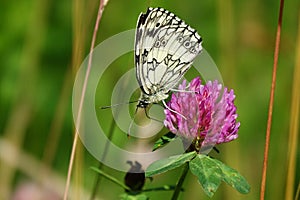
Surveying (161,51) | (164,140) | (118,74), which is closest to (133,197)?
(164,140)

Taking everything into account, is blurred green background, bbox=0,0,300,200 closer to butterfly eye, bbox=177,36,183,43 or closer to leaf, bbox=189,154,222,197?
butterfly eye, bbox=177,36,183,43

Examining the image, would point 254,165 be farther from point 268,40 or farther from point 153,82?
point 153,82

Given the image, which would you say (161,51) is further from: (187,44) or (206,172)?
(206,172)

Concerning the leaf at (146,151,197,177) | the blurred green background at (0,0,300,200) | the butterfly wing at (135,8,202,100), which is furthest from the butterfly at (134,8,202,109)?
the blurred green background at (0,0,300,200)

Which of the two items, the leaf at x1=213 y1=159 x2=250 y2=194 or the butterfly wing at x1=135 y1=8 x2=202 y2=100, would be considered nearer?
the leaf at x1=213 y1=159 x2=250 y2=194

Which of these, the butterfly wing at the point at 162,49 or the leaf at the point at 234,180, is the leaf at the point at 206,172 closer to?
the leaf at the point at 234,180

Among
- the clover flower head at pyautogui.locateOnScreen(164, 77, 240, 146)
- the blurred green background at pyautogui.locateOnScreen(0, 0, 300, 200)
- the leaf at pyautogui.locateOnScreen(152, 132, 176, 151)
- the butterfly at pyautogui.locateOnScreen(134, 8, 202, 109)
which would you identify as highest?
the butterfly at pyautogui.locateOnScreen(134, 8, 202, 109)

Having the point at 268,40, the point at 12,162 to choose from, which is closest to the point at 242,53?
the point at 268,40

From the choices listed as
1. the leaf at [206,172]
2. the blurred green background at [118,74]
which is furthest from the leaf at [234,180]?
the blurred green background at [118,74]
